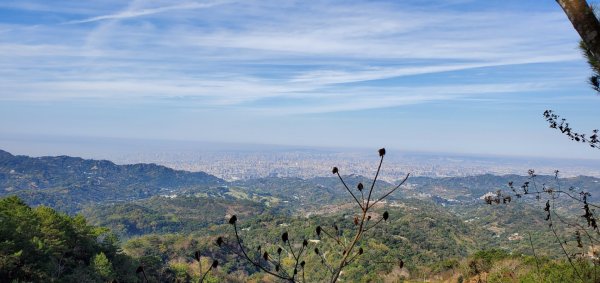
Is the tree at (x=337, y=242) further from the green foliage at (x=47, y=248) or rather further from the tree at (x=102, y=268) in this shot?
the tree at (x=102, y=268)

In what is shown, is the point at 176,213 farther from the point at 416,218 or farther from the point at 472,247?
the point at 472,247

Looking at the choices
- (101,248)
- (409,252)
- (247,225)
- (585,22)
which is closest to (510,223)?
(409,252)

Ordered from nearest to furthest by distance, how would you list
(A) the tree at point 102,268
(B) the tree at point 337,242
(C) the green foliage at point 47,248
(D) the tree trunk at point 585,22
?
1. (B) the tree at point 337,242
2. (D) the tree trunk at point 585,22
3. (C) the green foliage at point 47,248
4. (A) the tree at point 102,268

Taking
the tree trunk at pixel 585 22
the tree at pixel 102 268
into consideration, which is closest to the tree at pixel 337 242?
the tree trunk at pixel 585 22

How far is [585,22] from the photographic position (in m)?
2.95

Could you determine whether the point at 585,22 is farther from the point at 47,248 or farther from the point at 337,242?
the point at 47,248

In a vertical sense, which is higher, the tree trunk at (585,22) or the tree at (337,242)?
the tree trunk at (585,22)

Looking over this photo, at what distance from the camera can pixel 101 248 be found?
140ft

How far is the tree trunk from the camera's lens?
9.54 ft

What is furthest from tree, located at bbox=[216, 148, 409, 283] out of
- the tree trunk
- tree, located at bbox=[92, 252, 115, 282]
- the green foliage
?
tree, located at bbox=[92, 252, 115, 282]

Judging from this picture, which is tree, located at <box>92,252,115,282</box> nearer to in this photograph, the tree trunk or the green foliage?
the green foliage

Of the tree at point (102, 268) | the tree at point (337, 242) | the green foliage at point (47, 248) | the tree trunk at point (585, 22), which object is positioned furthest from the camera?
the tree at point (102, 268)

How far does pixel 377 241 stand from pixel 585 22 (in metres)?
103

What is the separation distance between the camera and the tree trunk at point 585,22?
291 centimetres
